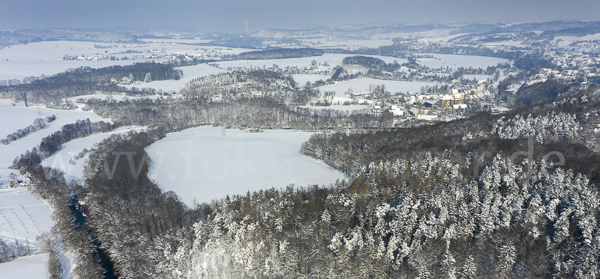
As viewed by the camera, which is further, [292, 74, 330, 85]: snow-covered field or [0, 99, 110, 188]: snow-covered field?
[292, 74, 330, 85]: snow-covered field

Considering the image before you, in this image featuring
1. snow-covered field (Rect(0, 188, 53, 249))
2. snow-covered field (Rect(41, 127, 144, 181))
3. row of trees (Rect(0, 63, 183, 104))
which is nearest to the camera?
snow-covered field (Rect(0, 188, 53, 249))

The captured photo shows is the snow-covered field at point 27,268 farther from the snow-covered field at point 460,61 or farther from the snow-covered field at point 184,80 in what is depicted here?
the snow-covered field at point 460,61

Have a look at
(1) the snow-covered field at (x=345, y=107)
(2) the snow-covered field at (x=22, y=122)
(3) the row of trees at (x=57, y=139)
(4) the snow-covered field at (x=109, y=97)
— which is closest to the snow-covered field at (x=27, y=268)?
(2) the snow-covered field at (x=22, y=122)

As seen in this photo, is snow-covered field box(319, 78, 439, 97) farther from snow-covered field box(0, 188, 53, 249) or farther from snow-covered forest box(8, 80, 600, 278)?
snow-covered field box(0, 188, 53, 249)

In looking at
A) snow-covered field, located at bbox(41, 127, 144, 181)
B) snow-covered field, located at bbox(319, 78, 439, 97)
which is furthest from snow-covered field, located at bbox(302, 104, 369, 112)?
snow-covered field, located at bbox(41, 127, 144, 181)

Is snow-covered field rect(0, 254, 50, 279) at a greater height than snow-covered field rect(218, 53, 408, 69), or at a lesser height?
lesser

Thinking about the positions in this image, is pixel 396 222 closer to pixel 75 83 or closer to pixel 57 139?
pixel 57 139

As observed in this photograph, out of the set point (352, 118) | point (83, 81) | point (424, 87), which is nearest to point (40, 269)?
point (352, 118)
